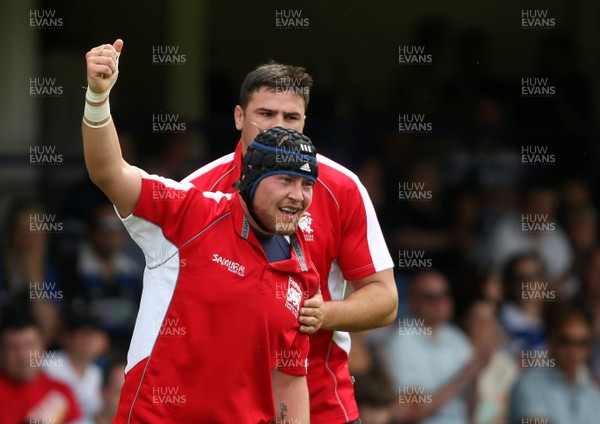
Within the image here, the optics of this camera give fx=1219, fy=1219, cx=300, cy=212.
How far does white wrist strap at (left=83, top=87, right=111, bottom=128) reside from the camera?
386cm

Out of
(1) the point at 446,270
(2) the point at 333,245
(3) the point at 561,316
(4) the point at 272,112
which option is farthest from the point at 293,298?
(1) the point at 446,270

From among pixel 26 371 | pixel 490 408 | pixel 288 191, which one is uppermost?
pixel 288 191

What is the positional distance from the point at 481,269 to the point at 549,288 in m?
0.50

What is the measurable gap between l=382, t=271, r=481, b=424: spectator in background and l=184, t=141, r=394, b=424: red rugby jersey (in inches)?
96.7

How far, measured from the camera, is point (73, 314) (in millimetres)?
7227

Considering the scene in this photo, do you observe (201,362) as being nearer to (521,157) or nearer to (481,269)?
(481,269)

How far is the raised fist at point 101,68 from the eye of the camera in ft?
12.6

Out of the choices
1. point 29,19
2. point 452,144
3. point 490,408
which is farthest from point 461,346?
point 29,19

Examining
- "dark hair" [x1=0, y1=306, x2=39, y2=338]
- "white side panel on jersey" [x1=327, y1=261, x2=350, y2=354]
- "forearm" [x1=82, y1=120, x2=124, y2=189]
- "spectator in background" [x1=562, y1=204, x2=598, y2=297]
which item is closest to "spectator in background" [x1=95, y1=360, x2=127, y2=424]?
"dark hair" [x1=0, y1=306, x2=39, y2=338]

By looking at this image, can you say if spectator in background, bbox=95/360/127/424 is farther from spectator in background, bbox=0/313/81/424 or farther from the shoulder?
the shoulder

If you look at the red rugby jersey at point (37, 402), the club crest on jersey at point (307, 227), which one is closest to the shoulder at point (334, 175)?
the club crest on jersey at point (307, 227)

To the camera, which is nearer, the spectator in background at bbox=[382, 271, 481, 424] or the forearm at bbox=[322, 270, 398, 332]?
the forearm at bbox=[322, 270, 398, 332]

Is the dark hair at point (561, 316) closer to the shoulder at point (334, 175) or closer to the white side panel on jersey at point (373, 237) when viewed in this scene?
the white side panel on jersey at point (373, 237)

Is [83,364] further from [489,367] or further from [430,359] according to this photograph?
[489,367]
